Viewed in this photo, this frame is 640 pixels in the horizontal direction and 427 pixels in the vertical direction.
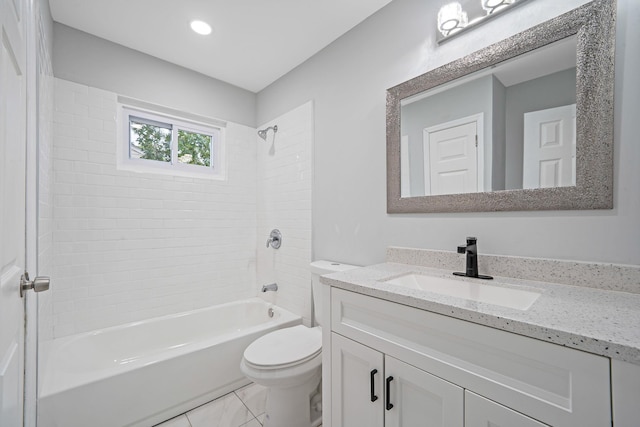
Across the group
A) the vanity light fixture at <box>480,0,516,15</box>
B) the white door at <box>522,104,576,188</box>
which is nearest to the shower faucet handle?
the white door at <box>522,104,576,188</box>

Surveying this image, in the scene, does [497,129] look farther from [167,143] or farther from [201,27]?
[167,143]

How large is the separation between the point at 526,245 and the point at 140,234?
2.50 m

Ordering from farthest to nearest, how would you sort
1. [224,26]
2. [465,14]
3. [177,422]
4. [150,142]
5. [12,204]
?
[150,142] < [224,26] < [177,422] < [465,14] < [12,204]

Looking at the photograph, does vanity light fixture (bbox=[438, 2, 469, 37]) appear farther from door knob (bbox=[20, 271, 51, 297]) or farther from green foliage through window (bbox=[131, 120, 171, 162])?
green foliage through window (bbox=[131, 120, 171, 162])

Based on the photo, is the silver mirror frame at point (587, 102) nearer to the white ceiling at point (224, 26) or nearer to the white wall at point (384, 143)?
the white wall at point (384, 143)

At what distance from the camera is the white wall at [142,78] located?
73.4 inches

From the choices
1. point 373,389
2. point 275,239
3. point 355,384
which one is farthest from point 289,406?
point 275,239

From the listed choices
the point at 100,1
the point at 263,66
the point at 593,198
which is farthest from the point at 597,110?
the point at 100,1

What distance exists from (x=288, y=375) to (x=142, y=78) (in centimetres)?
241

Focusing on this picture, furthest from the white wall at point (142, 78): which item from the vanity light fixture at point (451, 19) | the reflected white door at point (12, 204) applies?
the vanity light fixture at point (451, 19)

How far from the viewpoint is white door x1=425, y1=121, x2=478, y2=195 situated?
1.29 metres

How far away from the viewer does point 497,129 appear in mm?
1209

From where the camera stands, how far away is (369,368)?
104 cm

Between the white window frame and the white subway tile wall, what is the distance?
1.32 feet
